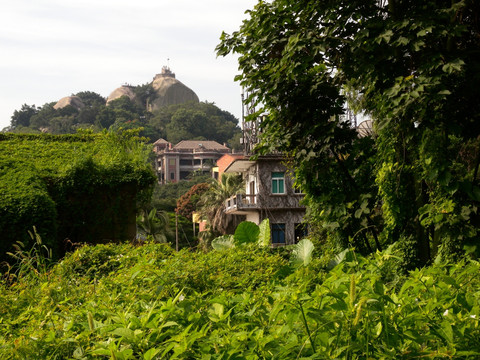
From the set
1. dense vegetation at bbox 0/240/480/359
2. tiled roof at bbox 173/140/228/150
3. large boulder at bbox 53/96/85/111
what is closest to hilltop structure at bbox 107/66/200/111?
large boulder at bbox 53/96/85/111

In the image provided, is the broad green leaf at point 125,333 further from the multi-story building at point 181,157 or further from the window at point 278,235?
the multi-story building at point 181,157

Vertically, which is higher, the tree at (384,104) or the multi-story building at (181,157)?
the multi-story building at (181,157)

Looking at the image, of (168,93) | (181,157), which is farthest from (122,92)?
(181,157)

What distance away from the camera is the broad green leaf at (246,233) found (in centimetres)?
705

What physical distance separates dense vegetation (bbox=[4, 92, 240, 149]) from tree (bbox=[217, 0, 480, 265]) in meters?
80.4

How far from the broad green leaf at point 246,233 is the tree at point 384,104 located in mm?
1029

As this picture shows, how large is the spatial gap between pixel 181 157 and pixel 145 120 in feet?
67.4

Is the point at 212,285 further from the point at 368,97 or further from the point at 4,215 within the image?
the point at 4,215

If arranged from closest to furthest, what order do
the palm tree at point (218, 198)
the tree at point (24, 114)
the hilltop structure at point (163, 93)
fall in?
the palm tree at point (218, 198), the tree at point (24, 114), the hilltop structure at point (163, 93)

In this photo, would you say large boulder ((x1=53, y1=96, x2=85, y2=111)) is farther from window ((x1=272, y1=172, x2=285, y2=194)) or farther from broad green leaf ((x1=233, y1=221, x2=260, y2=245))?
broad green leaf ((x1=233, y1=221, x2=260, y2=245))

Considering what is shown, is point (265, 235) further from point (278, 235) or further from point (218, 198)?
point (218, 198)

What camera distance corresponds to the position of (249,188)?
95.1 feet

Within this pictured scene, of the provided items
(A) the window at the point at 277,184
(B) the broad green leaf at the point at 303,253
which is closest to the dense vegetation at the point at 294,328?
(B) the broad green leaf at the point at 303,253

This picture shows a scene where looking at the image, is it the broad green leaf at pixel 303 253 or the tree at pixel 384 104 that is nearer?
the broad green leaf at pixel 303 253
